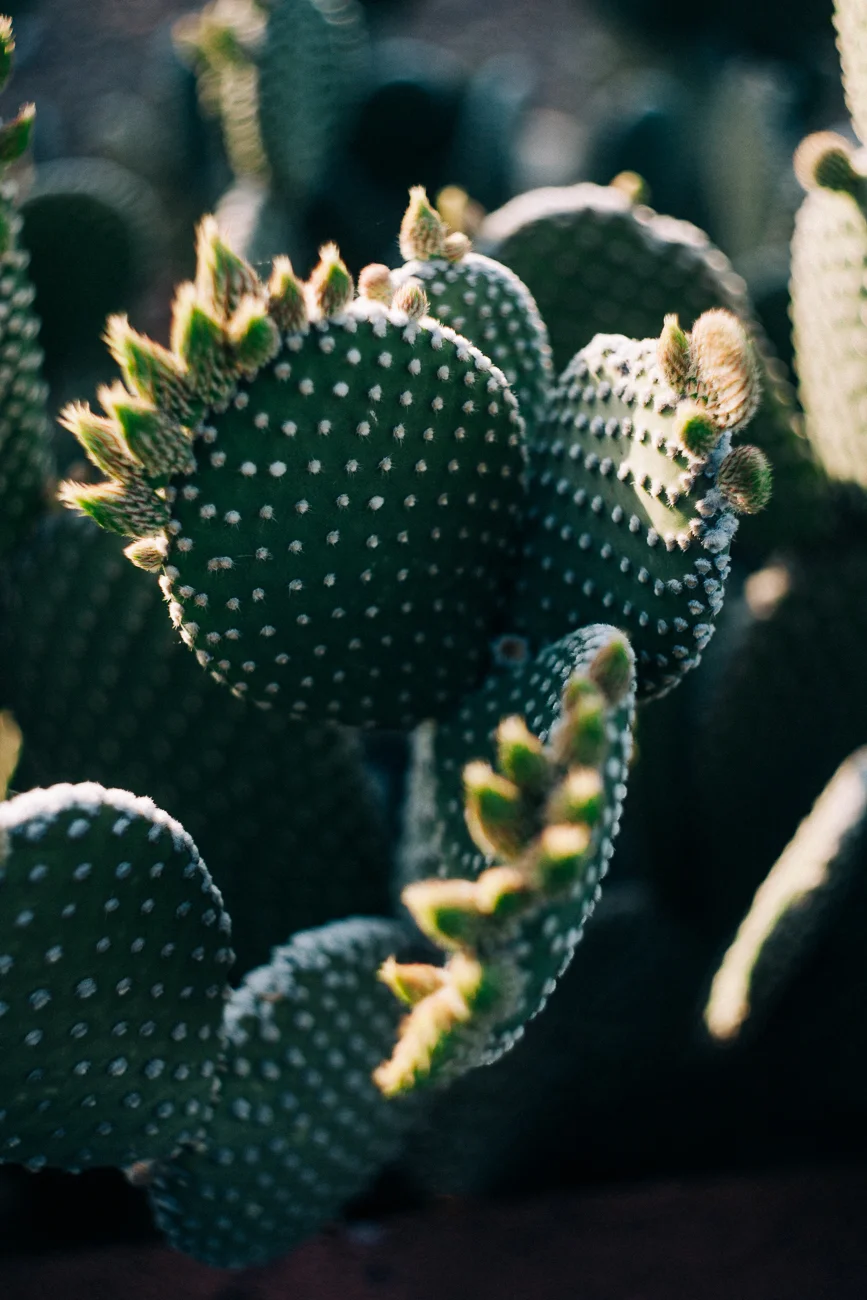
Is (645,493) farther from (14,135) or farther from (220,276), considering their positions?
(14,135)

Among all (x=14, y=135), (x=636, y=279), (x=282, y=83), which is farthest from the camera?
(x=282, y=83)

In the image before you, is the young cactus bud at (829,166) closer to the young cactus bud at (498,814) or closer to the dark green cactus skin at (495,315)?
the dark green cactus skin at (495,315)

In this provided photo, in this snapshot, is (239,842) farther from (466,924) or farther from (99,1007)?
(466,924)

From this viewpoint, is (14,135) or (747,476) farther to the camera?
(14,135)

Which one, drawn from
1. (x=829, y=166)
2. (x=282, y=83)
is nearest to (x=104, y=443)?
(x=829, y=166)

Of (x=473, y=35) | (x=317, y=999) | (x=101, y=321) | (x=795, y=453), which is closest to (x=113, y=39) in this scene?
(x=473, y=35)

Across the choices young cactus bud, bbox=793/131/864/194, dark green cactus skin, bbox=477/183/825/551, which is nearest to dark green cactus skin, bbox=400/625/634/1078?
dark green cactus skin, bbox=477/183/825/551
